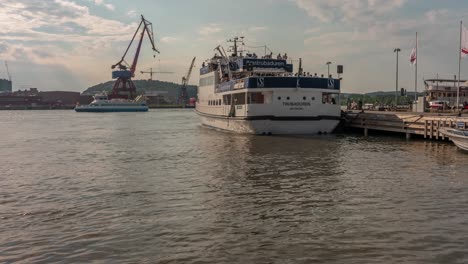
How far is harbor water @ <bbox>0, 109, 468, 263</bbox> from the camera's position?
9.61m

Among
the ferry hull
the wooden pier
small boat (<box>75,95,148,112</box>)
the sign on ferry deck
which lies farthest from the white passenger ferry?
small boat (<box>75,95,148,112</box>)

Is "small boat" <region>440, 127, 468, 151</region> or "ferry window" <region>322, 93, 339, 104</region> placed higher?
"ferry window" <region>322, 93, 339, 104</region>

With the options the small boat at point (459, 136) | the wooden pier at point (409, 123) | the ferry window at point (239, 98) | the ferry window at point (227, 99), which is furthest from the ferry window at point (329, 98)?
the small boat at point (459, 136)

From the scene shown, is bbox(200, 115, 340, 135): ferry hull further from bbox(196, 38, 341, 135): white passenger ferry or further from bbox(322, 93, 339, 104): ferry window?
bbox(322, 93, 339, 104): ferry window

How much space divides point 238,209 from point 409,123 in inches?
1054

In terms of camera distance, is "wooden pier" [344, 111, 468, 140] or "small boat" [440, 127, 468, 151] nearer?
Answer: "small boat" [440, 127, 468, 151]

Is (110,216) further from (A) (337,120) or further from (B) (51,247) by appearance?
(A) (337,120)

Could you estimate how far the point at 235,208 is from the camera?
1341cm

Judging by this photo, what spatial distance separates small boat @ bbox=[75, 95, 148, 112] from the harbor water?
124950mm

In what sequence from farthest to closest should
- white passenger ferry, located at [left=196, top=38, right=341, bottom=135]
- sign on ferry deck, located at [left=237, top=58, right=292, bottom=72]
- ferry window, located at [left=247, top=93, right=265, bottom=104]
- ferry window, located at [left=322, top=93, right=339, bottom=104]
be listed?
sign on ferry deck, located at [left=237, top=58, right=292, bottom=72] < ferry window, located at [left=322, top=93, right=339, bottom=104] < ferry window, located at [left=247, top=93, right=265, bottom=104] < white passenger ferry, located at [left=196, top=38, right=341, bottom=135]

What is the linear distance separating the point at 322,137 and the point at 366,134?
6.58m

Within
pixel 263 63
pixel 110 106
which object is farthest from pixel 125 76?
pixel 263 63

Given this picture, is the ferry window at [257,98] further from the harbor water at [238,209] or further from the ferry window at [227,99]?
the harbor water at [238,209]

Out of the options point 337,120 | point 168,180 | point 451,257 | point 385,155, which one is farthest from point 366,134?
point 451,257
